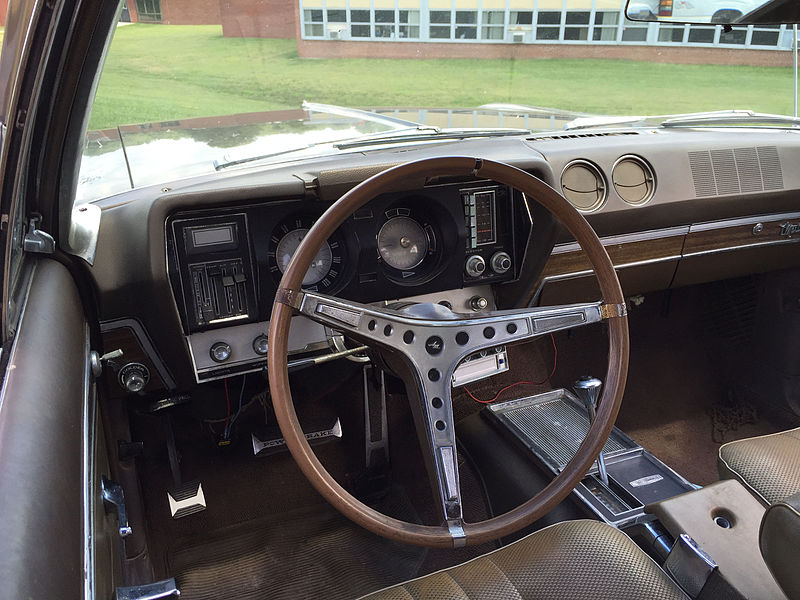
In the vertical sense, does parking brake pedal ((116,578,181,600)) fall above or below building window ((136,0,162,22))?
below

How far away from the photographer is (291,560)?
232 centimetres

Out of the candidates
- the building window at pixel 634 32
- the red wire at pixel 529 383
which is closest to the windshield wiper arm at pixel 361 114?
the building window at pixel 634 32

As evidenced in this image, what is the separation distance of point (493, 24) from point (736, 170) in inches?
46.9

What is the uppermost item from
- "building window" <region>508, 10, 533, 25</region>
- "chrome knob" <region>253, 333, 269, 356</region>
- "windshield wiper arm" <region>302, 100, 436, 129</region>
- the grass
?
"building window" <region>508, 10, 533, 25</region>

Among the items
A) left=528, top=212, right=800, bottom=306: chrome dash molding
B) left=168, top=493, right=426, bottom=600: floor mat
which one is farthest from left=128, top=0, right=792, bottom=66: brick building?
left=168, top=493, right=426, bottom=600: floor mat

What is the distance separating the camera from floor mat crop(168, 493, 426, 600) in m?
2.21

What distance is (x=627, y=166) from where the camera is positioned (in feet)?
8.34

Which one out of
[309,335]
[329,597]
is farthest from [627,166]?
[329,597]

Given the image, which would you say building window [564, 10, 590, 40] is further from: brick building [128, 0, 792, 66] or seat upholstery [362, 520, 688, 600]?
seat upholstery [362, 520, 688, 600]

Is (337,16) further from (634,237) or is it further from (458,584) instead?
(458,584)

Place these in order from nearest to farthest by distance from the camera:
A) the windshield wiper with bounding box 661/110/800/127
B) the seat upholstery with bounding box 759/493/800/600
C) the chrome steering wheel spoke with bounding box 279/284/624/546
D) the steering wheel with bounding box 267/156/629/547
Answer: the seat upholstery with bounding box 759/493/800/600, the steering wheel with bounding box 267/156/629/547, the chrome steering wheel spoke with bounding box 279/284/624/546, the windshield wiper with bounding box 661/110/800/127

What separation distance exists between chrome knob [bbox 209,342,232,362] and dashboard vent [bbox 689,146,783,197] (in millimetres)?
1913

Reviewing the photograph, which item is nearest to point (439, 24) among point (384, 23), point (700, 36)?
point (384, 23)

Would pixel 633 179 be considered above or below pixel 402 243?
above
